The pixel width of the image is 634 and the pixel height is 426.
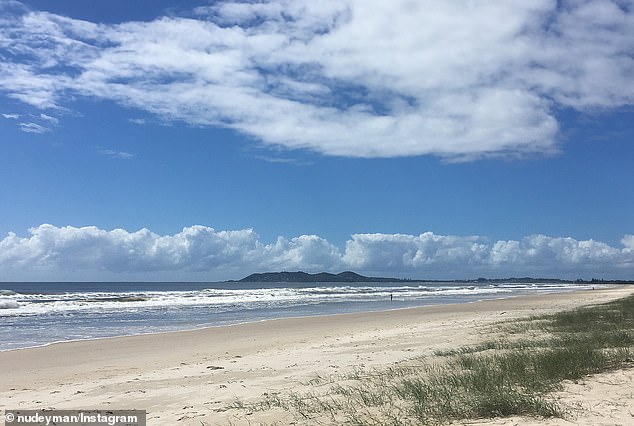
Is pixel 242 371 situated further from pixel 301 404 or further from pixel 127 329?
pixel 127 329

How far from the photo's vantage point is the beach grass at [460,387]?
21.6 ft

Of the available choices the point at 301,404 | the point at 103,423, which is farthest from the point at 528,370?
the point at 103,423

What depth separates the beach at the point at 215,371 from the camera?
7504 mm

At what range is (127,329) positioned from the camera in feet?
83.4

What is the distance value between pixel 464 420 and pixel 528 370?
2.93 meters

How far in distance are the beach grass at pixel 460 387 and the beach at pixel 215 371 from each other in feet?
1.06

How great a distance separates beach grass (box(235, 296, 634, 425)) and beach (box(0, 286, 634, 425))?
32 cm

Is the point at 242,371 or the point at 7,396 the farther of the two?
the point at 242,371

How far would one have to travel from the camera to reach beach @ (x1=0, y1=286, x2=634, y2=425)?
24.6 ft

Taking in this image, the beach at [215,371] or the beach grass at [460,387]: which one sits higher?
the beach grass at [460,387]

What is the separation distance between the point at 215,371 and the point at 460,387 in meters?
6.57

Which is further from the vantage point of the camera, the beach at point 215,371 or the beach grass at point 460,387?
the beach at point 215,371

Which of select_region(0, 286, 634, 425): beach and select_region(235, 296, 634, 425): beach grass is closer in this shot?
select_region(235, 296, 634, 425): beach grass

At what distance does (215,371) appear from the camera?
12469 mm
